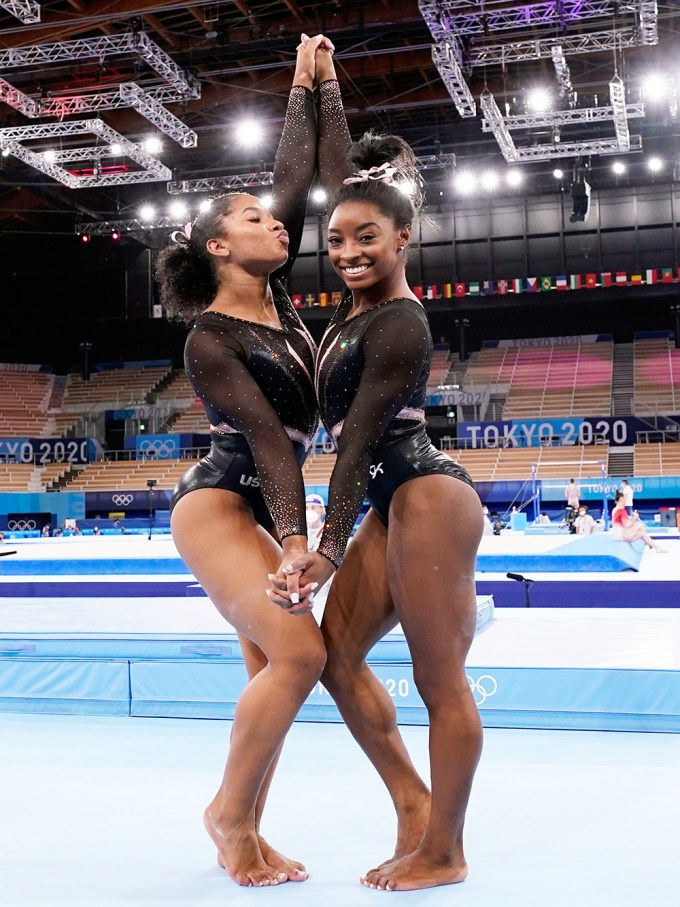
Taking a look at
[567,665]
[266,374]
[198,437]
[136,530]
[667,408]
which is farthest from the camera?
[198,437]

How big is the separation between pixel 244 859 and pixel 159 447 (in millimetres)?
19571

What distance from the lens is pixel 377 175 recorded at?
2100 mm

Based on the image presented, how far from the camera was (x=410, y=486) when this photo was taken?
6.43 ft

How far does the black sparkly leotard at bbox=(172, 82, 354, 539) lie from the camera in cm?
188

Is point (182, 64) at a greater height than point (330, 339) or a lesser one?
greater

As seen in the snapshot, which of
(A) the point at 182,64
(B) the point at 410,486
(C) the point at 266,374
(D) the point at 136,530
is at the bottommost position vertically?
(D) the point at 136,530

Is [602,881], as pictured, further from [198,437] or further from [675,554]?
[198,437]

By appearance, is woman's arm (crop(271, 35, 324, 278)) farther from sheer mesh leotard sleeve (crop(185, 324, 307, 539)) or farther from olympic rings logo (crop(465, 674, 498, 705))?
olympic rings logo (crop(465, 674, 498, 705))

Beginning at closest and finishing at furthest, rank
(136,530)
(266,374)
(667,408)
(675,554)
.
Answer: (266,374), (675,554), (136,530), (667,408)

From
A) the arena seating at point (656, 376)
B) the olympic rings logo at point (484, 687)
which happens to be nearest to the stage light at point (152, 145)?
the arena seating at point (656, 376)

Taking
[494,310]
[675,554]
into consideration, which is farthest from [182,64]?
[494,310]

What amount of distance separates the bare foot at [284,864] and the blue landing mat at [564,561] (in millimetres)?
5097

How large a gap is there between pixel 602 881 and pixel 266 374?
1.36 metres

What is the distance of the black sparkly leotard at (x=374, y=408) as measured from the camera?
6.03 feet
